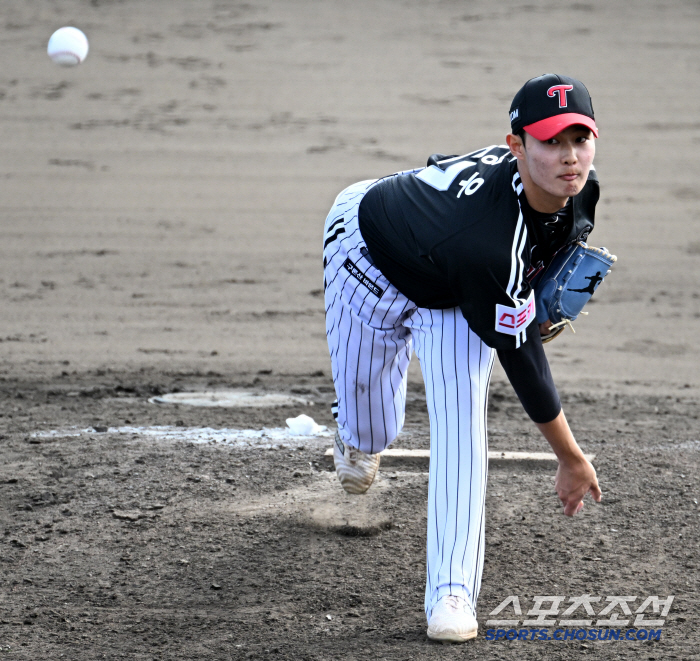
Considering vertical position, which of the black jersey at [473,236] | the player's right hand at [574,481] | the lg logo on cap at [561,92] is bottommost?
the player's right hand at [574,481]

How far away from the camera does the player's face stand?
2.07 m

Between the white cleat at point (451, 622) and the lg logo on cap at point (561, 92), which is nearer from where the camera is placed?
the lg logo on cap at point (561, 92)

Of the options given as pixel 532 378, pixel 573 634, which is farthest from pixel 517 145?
pixel 573 634

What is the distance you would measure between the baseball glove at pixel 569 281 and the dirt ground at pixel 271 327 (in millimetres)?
793

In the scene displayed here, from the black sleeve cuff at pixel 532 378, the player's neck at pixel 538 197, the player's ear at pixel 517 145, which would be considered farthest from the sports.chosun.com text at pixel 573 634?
the player's ear at pixel 517 145

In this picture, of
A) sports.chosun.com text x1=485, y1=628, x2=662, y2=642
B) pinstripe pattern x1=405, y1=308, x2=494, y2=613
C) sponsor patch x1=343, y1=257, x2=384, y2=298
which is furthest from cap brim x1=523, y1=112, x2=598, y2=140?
sports.chosun.com text x1=485, y1=628, x2=662, y2=642

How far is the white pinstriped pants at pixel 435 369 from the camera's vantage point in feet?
7.70

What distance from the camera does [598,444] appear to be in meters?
3.64

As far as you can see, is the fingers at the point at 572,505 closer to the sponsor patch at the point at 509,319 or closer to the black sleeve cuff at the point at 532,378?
the black sleeve cuff at the point at 532,378

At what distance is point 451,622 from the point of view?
2.29m

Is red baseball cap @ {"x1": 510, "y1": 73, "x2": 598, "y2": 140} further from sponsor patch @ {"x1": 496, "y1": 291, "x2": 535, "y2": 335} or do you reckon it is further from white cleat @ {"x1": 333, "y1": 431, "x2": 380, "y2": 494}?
white cleat @ {"x1": 333, "y1": 431, "x2": 380, "y2": 494}

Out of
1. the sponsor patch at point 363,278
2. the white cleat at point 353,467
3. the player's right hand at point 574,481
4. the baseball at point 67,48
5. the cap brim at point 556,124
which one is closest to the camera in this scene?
the cap brim at point 556,124

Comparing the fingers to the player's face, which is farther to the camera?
the fingers

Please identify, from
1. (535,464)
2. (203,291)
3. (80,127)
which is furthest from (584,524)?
(80,127)
